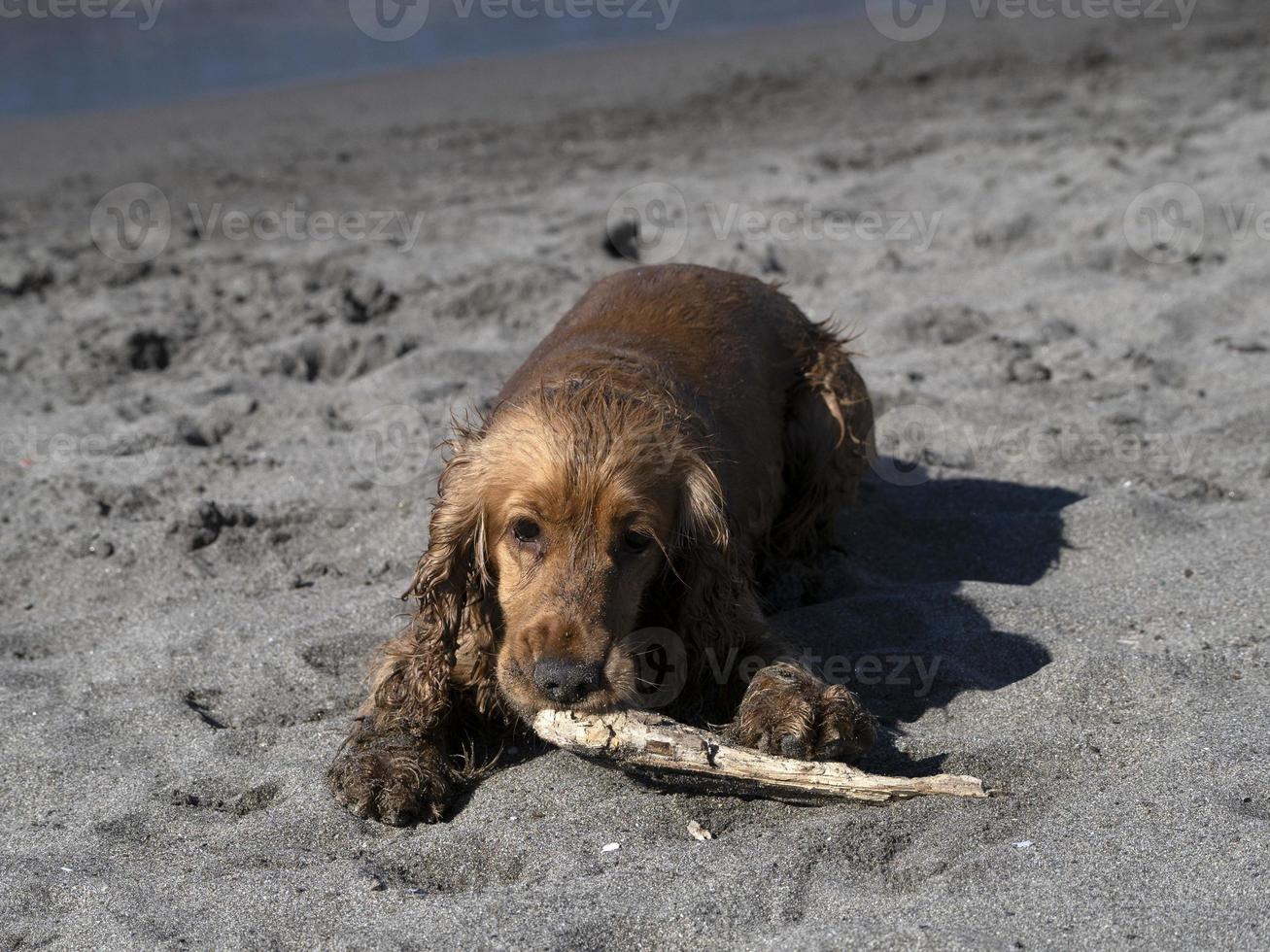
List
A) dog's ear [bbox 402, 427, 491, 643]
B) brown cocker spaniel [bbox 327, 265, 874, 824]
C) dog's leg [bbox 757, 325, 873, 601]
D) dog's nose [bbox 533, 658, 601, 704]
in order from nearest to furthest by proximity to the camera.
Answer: dog's nose [bbox 533, 658, 601, 704] → brown cocker spaniel [bbox 327, 265, 874, 824] → dog's ear [bbox 402, 427, 491, 643] → dog's leg [bbox 757, 325, 873, 601]

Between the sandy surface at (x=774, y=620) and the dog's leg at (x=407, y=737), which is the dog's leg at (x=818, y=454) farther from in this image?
the dog's leg at (x=407, y=737)

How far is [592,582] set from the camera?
359 centimetres

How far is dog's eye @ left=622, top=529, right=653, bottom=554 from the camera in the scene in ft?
12.3

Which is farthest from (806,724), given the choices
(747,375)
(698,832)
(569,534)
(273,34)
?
(273,34)

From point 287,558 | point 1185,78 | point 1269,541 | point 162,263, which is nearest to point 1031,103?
point 1185,78

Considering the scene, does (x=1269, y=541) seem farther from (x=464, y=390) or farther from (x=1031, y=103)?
(x=1031, y=103)

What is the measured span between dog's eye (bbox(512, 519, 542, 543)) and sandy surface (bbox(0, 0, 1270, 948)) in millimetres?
682

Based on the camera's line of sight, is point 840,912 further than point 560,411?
No

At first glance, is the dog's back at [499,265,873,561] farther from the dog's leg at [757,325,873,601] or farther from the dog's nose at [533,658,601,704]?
the dog's nose at [533,658,601,704]

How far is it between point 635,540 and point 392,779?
93cm

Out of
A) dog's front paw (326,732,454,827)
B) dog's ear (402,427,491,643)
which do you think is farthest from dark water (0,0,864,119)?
dog's front paw (326,732,454,827)

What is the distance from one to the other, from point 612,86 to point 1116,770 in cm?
1451

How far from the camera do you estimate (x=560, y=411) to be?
387 centimetres

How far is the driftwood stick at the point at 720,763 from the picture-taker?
347cm
